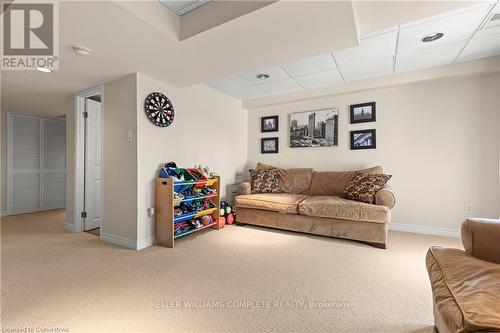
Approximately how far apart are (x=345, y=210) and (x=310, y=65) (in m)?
1.99

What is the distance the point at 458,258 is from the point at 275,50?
2.05 m

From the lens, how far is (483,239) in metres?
1.22

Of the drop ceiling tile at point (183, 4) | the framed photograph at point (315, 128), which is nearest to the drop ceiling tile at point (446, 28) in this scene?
the framed photograph at point (315, 128)

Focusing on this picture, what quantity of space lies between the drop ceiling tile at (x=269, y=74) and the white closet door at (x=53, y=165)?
482 centimetres

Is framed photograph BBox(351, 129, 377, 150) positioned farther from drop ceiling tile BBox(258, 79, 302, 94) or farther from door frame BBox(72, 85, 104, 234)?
door frame BBox(72, 85, 104, 234)

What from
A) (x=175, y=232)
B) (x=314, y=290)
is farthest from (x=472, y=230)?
(x=175, y=232)

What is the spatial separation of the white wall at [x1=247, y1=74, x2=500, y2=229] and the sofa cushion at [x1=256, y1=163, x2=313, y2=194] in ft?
2.00

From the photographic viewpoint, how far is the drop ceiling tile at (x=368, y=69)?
2.90 meters

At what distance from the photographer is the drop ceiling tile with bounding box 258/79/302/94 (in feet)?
11.8

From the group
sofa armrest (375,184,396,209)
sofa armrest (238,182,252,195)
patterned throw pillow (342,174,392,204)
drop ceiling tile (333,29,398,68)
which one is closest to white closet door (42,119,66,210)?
sofa armrest (238,182,252,195)

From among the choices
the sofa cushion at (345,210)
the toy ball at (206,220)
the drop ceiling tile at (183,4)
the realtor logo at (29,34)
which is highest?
the drop ceiling tile at (183,4)

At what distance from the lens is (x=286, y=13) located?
159 centimetres

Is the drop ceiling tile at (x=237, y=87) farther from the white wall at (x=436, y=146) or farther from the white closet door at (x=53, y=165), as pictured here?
the white closet door at (x=53, y=165)

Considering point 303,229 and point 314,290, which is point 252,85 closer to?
point 303,229
